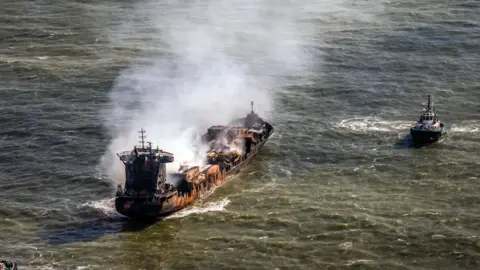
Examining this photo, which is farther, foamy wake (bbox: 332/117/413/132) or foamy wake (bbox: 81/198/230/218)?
foamy wake (bbox: 332/117/413/132)

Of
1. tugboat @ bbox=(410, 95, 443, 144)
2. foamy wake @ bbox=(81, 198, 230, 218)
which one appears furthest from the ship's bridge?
foamy wake @ bbox=(81, 198, 230, 218)

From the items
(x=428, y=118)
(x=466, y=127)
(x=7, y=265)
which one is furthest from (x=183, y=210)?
(x=466, y=127)

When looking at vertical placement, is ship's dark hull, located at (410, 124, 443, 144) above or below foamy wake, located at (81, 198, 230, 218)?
above

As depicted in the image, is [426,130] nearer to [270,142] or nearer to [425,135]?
[425,135]

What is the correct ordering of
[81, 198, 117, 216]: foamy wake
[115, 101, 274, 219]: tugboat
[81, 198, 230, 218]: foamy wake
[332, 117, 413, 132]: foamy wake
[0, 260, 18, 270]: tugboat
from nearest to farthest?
[0, 260, 18, 270]: tugboat, [115, 101, 274, 219]: tugboat, [81, 198, 230, 218]: foamy wake, [81, 198, 117, 216]: foamy wake, [332, 117, 413, 132]: foamy wake

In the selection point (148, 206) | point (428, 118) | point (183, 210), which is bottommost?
point (183, 210)

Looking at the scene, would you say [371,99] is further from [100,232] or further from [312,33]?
[100,232]

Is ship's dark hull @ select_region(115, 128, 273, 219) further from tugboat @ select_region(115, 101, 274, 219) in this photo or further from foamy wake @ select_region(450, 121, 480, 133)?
foamy wake @ select_region(450, 121, 480, 133)
